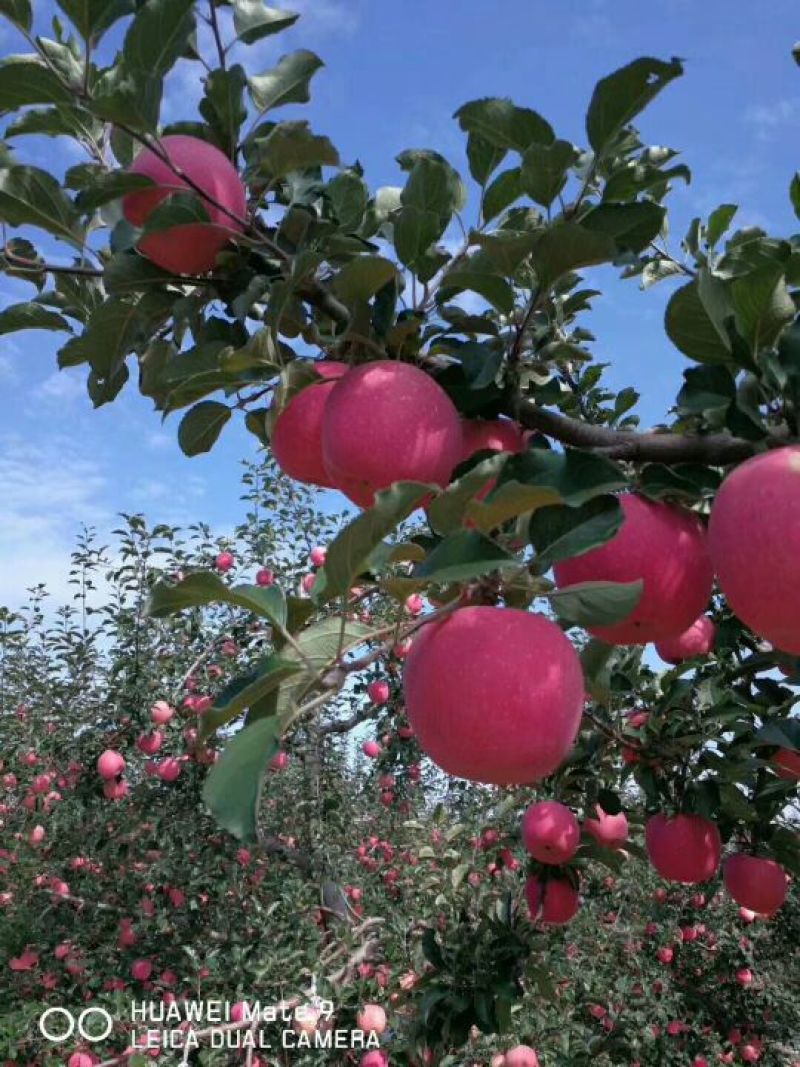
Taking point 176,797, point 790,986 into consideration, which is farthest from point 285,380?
point 790,986

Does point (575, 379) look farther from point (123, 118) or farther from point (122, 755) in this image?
point (122, 755)

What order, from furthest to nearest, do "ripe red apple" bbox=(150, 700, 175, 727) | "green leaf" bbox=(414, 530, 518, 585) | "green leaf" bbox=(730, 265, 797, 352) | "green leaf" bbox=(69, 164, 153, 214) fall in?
"ripe red apple" bbox=(150, 700, 175, 727) < "green leaf" bbox=(69, 164, 153, 214) < "green leaf" bbox=(730, 265, 797, 352) < "green leaf" bbox=(414, 530, 518, 585)

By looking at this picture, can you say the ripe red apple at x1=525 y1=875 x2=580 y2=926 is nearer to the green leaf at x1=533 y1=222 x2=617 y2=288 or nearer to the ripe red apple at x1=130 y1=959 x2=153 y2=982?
the green leaf at x1=533 y1=222 x2=617 y2=288

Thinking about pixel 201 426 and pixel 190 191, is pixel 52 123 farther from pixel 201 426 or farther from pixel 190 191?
pixel 201 426

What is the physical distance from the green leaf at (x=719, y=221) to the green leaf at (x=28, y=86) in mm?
1130

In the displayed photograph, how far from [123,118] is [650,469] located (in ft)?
2.08

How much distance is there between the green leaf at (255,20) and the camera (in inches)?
40.4

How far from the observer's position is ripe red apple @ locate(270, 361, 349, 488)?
926mm

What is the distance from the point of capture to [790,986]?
4.47 m

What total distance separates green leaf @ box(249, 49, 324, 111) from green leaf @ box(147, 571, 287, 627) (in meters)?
0.68

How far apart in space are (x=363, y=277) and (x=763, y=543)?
1.56 ft

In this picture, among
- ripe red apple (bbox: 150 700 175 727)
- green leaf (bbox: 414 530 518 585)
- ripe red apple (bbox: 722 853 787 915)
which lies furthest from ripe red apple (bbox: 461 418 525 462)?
ripe red apple (bbox: 150 700 175 727)

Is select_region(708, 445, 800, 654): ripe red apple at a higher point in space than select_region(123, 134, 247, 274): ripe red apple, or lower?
lower

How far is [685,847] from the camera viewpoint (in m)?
1.91
